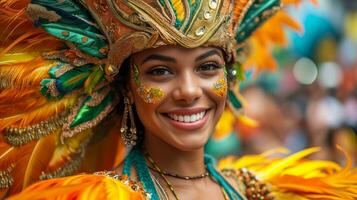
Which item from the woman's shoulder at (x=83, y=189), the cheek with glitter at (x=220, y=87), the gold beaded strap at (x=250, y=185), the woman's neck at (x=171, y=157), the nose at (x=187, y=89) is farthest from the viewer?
the gold beaded strap at (x=250, y=185)

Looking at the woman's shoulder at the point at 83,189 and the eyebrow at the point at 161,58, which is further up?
the eyebrow at the point at 161,58

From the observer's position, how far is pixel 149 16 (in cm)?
291

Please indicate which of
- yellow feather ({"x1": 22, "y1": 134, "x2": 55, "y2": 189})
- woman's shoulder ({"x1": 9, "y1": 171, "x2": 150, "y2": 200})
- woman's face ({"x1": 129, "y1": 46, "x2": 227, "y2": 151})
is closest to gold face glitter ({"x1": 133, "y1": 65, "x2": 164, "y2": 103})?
woman's face ({"x1": 129, "y1": 46, "x2": 227, "y2": 151})

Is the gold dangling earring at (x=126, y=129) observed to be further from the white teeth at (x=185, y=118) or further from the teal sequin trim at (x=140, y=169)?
the white teeth at (x=185, y=118)

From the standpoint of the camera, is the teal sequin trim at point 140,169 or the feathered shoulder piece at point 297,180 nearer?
the teal sequin trim at point 140,169

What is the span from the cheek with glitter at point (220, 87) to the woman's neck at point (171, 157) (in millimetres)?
276

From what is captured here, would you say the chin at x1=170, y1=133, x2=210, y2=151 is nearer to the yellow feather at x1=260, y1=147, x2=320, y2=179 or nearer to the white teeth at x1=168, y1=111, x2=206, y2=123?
the white teeth at x1=168, y1=111, x2=206, y2=123

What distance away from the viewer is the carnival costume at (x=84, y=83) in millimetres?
2912

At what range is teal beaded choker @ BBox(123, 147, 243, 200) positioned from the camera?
303 centimetres

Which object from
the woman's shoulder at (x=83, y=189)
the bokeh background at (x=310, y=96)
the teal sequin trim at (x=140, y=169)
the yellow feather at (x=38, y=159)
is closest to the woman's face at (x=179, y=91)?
the teal sequin trim at (x=140, y=169)

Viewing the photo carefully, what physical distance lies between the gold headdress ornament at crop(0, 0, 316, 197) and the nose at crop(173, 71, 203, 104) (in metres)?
0.11

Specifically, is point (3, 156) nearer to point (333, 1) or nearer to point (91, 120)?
point (91, 120)

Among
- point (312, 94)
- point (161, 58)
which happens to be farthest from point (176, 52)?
point (312, 94)

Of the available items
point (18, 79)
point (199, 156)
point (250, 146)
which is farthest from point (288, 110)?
point (18, 79)
